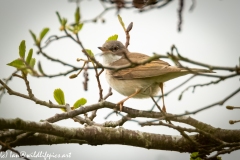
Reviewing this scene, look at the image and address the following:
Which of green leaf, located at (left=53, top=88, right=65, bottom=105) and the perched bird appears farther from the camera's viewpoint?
Result: the perched bird

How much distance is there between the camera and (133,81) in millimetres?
5496

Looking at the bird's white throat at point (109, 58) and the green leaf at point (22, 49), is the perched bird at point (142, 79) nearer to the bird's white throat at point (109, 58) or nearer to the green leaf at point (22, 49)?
the bird's white throat at point (109, 58)

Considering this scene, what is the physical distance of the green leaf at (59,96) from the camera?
14.1ft

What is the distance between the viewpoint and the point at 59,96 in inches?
170

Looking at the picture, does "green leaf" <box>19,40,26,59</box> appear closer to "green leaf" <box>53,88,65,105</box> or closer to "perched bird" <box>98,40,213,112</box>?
"green leaf" <box>53,88,65,105</box>

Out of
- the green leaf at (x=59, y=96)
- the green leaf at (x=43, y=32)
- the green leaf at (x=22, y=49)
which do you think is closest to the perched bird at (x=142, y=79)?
the green leaf at (x=59, y=96)

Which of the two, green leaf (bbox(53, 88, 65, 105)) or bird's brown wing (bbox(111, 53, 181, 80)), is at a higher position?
bird's brown wing (bbox(111, 53, 181, 80))

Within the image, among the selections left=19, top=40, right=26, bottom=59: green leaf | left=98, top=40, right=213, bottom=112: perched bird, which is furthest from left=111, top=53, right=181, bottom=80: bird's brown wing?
left=19, top=40, right=26, bottom=59: green leaf

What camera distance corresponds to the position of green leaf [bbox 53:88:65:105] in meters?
4.29

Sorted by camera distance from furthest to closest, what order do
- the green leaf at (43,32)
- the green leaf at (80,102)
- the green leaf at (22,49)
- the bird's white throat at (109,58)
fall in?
the bird's white throat at (109,58), the green leaf at (80,102), the green leaf at (22,49), the green leaf at (43,32)

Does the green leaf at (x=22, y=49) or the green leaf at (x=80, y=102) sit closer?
the green leaf at (x=22, y=49)

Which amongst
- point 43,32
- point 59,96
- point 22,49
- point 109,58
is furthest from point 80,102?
point 109,58

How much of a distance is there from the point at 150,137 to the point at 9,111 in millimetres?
4923

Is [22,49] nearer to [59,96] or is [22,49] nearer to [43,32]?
[43,32]
